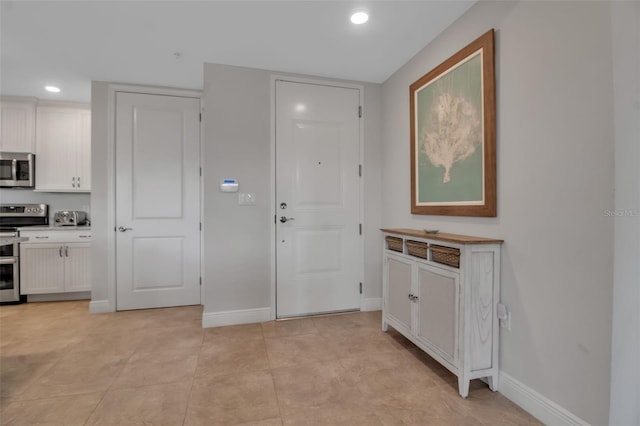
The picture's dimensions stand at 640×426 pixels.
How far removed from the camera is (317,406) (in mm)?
1655

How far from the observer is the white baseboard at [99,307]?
10.4 feet

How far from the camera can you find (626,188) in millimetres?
1238

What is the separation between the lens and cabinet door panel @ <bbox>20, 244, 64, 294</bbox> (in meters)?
3.48

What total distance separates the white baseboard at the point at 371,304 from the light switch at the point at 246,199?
5.28ft

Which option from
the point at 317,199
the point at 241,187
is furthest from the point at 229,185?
the point at 317,199

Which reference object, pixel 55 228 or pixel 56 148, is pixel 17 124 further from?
pixel 55 228

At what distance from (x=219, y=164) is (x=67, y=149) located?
2439mm

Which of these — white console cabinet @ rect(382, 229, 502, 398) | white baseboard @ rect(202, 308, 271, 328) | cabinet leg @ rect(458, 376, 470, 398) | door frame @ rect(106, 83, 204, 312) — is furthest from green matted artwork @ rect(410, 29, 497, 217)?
door frame @ rect(106, 83, 204, 312)

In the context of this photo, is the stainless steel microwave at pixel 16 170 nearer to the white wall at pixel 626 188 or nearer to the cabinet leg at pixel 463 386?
the cabinet leg at pixel 463 386

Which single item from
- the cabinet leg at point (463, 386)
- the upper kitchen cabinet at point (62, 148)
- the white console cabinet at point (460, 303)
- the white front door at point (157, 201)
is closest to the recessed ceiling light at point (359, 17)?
the white console cabinet at point (460, 303)

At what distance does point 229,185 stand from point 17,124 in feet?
9.89

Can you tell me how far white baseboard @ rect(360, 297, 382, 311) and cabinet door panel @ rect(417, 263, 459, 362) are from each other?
3.77 ft

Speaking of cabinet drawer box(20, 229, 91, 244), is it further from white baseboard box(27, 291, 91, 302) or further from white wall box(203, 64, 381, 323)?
white wall box(203, 64, 381, 323)

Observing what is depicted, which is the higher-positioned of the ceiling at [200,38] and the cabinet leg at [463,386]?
the ceiling at [200,38]
